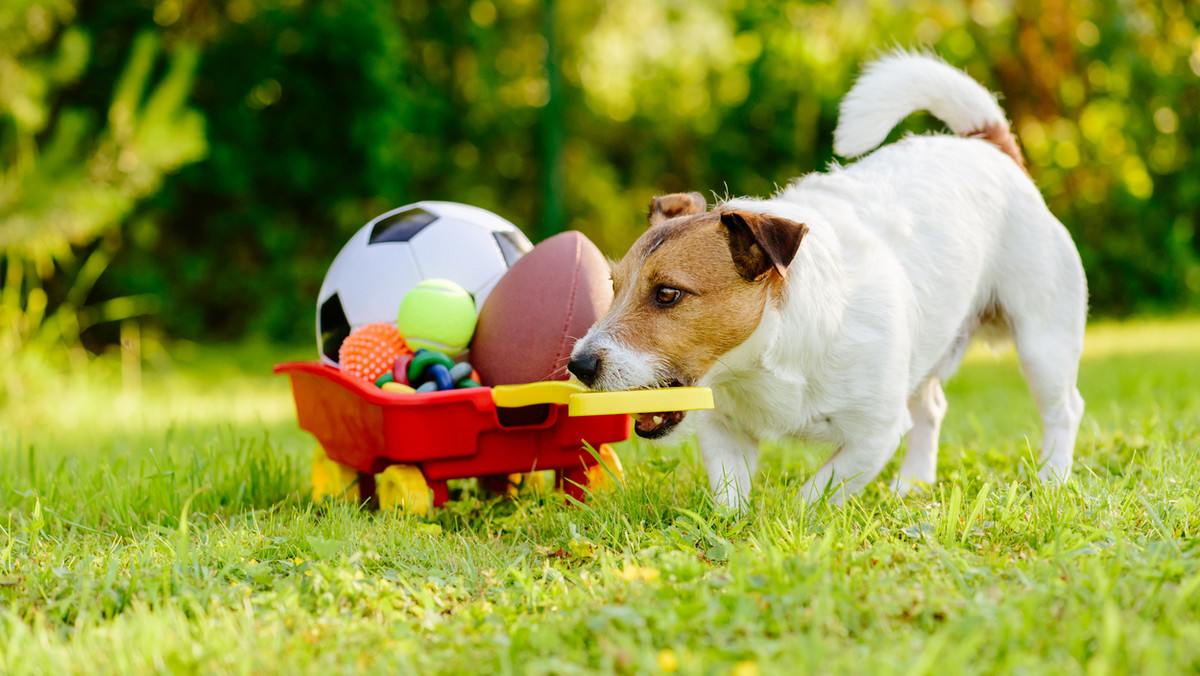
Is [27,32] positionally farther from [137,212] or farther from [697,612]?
[697,612]

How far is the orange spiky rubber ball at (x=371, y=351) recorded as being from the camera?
10.9 feet

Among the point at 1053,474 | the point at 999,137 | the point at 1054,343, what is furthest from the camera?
the point at 999,137

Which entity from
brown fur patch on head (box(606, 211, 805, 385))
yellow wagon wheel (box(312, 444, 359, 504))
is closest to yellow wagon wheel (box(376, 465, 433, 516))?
yellow wagon wheel (box(312, 444, 359, 504))

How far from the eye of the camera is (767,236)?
2.63m

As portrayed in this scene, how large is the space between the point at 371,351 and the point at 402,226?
24.1 inches

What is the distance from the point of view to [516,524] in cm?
309

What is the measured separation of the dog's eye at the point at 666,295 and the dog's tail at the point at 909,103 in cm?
120

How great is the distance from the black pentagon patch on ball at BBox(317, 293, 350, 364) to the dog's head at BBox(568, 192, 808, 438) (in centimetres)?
125

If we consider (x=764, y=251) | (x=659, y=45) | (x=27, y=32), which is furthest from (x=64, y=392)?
(x=659, y=45)

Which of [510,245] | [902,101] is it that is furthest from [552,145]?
[902,101]

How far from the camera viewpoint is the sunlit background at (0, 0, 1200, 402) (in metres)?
9.04

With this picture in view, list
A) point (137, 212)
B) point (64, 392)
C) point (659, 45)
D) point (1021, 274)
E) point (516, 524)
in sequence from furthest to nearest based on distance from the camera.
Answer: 1. point (659, 45)
2. point (137, 212)
3. point (64, 392)
4. point (1021, 274)
5. point (516, 524)

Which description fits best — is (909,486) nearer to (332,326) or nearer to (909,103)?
(909,103)

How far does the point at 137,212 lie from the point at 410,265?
653cm
